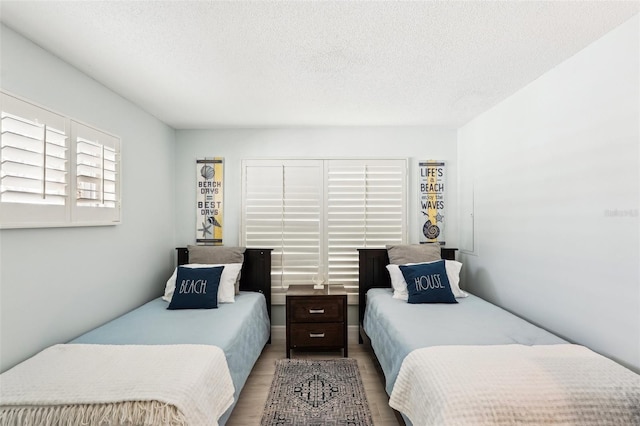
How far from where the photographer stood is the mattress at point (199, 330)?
211cm

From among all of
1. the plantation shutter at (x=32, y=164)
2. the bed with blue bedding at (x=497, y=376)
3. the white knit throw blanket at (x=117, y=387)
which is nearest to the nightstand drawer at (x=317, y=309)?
the bed with blue bedding at (x=497, y=376)

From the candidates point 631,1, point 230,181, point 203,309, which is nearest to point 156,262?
point 203,309

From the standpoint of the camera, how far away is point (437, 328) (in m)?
2.27

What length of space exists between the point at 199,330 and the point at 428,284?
193 cm

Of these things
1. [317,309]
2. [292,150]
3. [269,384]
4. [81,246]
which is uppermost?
[292,150]

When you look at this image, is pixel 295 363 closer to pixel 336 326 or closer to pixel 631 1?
pixel 336 326

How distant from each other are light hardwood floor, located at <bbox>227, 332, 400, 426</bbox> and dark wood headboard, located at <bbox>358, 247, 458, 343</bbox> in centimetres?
44

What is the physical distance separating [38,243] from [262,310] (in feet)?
6.14

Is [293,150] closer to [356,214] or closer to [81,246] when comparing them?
[356,214]

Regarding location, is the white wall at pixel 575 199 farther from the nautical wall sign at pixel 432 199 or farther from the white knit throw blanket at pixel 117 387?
the white knit throw blanket at pixel 117 387

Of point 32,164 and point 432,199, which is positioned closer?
point 32,164

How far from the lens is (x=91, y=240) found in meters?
2.39

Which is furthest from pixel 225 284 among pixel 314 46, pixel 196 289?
pixel 314 46

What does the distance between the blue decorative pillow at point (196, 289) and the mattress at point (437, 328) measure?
143 centimetres
